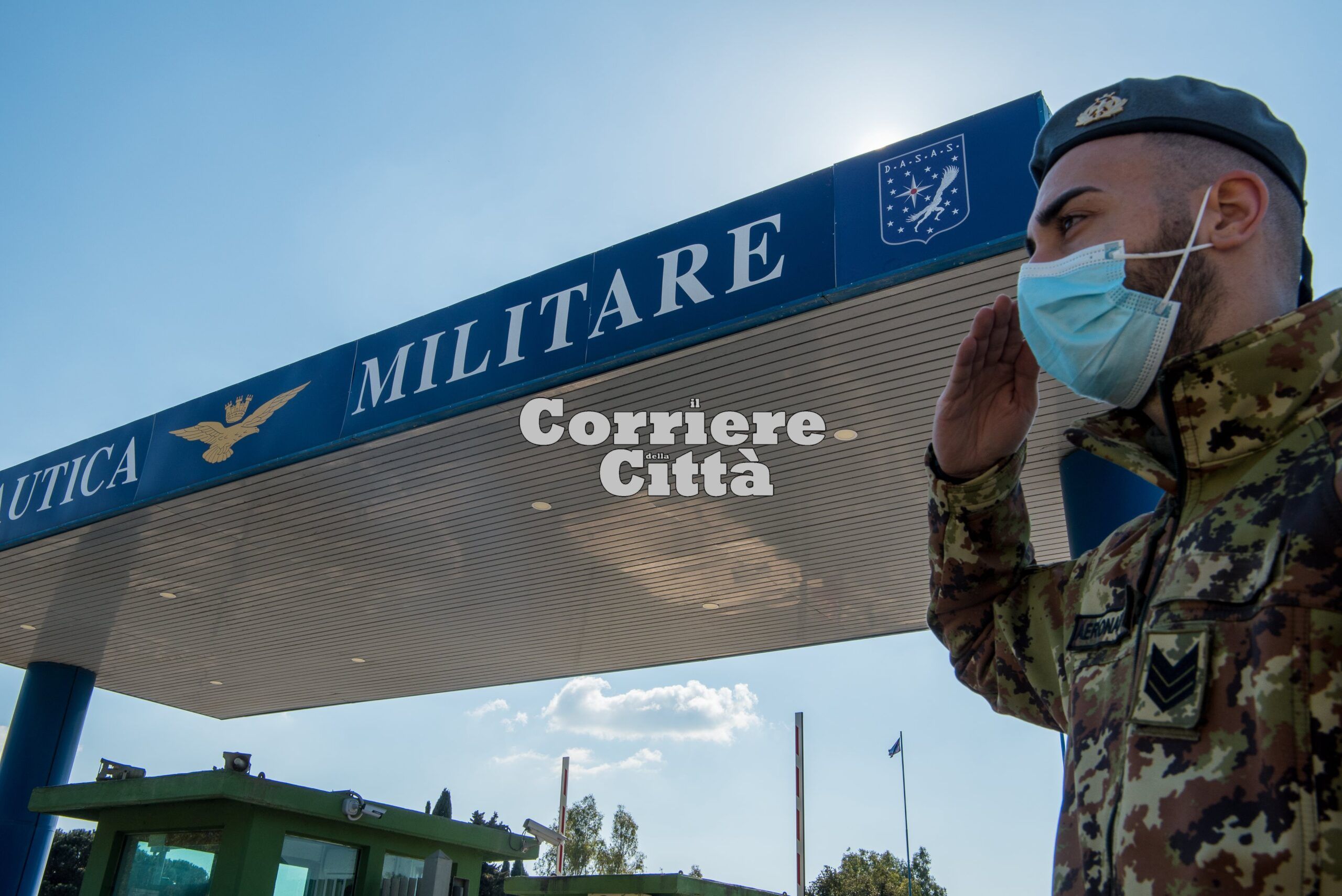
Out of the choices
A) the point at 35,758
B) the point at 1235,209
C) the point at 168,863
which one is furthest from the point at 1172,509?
the point at 35,758

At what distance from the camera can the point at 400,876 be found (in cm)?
1098

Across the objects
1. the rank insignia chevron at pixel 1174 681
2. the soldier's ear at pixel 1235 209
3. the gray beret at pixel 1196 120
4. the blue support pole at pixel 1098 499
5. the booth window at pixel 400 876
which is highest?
the blue support pole at pixel 1098 499

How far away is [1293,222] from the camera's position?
4.07 feet

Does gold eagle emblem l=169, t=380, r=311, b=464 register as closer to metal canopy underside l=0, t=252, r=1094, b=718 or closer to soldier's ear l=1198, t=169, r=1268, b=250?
metal canopy underside l=0, t=252, r=1094, b=718

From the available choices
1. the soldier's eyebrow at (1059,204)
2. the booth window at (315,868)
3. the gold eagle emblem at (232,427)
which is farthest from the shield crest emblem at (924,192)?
the booth window at (315,868)

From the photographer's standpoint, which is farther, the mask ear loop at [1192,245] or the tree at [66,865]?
the tree at [66,865]

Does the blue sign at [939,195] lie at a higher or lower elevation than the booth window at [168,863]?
higher

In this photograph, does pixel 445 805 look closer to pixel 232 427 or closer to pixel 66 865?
pixel 66 865

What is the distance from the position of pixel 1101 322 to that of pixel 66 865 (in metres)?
45.0

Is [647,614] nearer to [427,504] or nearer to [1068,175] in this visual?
[427,504]

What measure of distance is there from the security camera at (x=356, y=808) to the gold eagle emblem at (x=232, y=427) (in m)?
3.65

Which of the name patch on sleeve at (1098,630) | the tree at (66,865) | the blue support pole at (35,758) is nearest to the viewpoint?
the name patch on sleeve at (1098,630)

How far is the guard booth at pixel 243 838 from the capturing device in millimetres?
9578

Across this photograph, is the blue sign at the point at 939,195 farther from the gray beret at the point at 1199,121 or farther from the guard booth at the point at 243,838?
the guard booth at the point at 243,838
